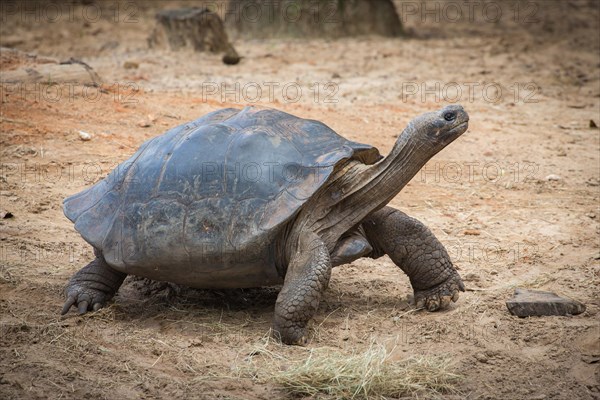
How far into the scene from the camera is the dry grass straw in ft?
14.3

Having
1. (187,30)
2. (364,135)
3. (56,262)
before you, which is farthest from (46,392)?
(187,30)

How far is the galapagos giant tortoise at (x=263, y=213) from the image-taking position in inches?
198

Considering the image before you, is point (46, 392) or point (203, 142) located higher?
point (203, 142)

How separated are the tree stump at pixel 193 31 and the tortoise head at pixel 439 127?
7.53 metres

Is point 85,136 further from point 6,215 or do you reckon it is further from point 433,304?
point 433,304

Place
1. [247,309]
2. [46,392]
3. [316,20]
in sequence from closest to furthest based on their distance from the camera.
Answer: [46,392] → [247,309] → [316,20]

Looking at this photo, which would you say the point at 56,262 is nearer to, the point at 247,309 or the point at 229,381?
the point at 247,309

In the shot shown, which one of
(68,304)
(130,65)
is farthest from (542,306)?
(130,65)

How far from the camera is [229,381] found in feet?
14.6

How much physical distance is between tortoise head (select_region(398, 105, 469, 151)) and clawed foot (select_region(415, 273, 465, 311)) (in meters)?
1.00

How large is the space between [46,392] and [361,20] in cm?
1114

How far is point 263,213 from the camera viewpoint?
16.4 ft

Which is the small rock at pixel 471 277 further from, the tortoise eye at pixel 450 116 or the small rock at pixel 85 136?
the small rock at pixel 85 136

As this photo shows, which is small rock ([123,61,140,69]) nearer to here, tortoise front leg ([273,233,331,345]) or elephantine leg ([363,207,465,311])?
elephantine leg ([363,207,465,311])
